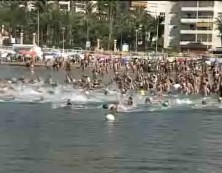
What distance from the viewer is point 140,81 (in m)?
43.4

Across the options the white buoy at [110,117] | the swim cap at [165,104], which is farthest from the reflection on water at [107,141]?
the swim cap at [165,104]

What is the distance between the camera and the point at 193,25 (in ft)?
395

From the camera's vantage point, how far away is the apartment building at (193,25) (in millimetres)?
118938

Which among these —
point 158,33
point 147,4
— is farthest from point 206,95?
point 147,4

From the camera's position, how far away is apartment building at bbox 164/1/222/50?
390 ft

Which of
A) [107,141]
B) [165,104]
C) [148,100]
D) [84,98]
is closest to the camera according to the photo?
[107,141]

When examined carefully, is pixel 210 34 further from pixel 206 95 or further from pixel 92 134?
pixel 92 134

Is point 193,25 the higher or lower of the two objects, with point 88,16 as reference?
lower

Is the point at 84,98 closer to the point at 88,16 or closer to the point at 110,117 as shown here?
the point at 110,117

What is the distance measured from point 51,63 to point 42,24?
38.7 meters

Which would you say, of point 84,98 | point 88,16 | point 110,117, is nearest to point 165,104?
point 84,98

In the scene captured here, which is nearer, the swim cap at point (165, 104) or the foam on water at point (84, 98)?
the foam on water at point (84, 98)

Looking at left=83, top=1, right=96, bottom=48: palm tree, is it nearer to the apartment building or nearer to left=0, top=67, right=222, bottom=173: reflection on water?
the apartment building

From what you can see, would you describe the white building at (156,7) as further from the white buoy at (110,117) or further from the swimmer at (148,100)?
the white buoy at (110,117)
